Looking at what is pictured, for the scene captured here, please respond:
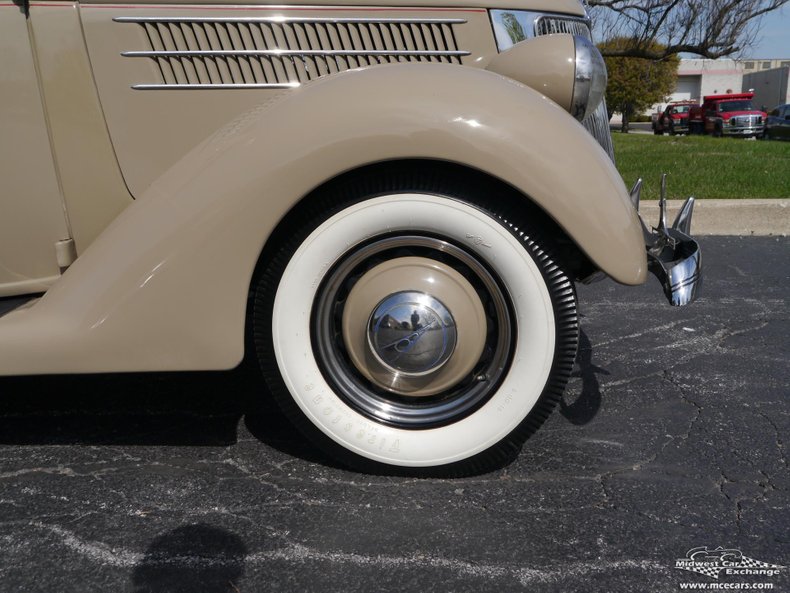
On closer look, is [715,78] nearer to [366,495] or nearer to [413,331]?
[413,331]

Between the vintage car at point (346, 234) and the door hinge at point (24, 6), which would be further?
the door hinge at point (24, 6)

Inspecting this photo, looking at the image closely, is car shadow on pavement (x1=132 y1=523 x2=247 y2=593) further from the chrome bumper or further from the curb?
the curb

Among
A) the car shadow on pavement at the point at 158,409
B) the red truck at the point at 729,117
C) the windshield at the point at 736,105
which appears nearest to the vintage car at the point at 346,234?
the car shadow on pavement at the point at 158,409

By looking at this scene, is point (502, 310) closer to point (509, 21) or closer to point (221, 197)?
point (221, 197)

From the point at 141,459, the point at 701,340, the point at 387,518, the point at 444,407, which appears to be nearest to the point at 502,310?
the point at 444,407

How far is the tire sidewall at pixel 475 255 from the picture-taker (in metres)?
1.95

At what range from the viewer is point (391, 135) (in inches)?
73.9

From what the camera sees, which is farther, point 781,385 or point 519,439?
point 781,385

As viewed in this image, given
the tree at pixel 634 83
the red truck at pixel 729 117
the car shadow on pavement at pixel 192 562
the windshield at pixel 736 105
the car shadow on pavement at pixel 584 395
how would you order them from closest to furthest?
the car shadow on pavement at pixel 192 562
the car shadow on pavement at pixel 584 395
the red truck at pixel 729 117
the windshield at pixel 736 105
the tree at pixel 634 83

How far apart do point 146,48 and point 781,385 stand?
2501 mm

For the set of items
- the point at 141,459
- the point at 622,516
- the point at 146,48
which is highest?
the point at 146,48

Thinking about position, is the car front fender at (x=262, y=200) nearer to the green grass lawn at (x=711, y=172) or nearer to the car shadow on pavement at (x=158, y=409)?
the car shadow on pavement at (x=158, y=409)

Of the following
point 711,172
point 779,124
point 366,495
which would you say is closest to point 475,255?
point 366,495

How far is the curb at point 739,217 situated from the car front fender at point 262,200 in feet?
13.8
